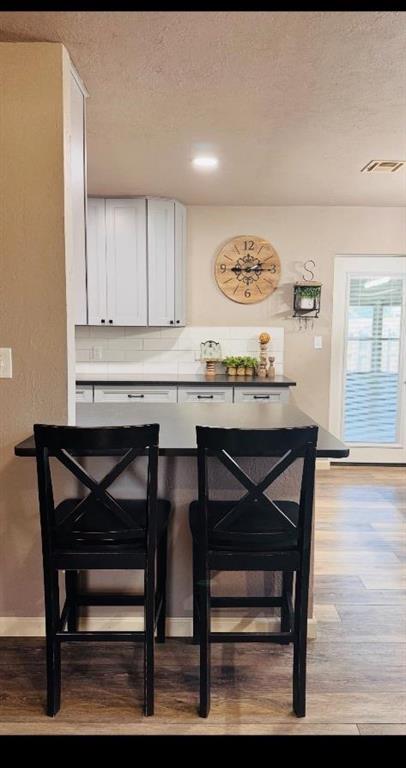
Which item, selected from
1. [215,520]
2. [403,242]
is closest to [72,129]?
[215,520]

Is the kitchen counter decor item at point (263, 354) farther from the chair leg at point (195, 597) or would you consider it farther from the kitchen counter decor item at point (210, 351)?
the chair leg at point (195, 597)

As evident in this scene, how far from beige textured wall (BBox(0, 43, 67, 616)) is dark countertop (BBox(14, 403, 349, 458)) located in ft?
0.61

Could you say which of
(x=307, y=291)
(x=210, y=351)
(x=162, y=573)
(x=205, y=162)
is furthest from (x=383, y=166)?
(x=162, y=573)

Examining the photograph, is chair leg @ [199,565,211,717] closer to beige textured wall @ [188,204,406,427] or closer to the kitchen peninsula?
the kitchen peninsula

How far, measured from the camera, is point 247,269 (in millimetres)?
4734

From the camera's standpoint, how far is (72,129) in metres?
2.18

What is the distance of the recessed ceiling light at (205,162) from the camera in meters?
3.22

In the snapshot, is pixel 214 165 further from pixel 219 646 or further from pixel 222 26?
pixel 219 646

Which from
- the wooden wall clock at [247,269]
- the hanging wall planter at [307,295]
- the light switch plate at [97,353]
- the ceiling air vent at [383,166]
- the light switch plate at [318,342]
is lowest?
the light switch plate at [97,353]

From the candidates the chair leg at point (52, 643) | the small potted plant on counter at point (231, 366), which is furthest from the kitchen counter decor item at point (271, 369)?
the chair leg at point (52, 643)

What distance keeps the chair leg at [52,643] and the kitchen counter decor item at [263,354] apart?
3040mm

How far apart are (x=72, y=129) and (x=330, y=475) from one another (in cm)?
356

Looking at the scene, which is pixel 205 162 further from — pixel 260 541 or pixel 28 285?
pixel 260 541

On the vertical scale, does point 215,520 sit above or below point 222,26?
below
